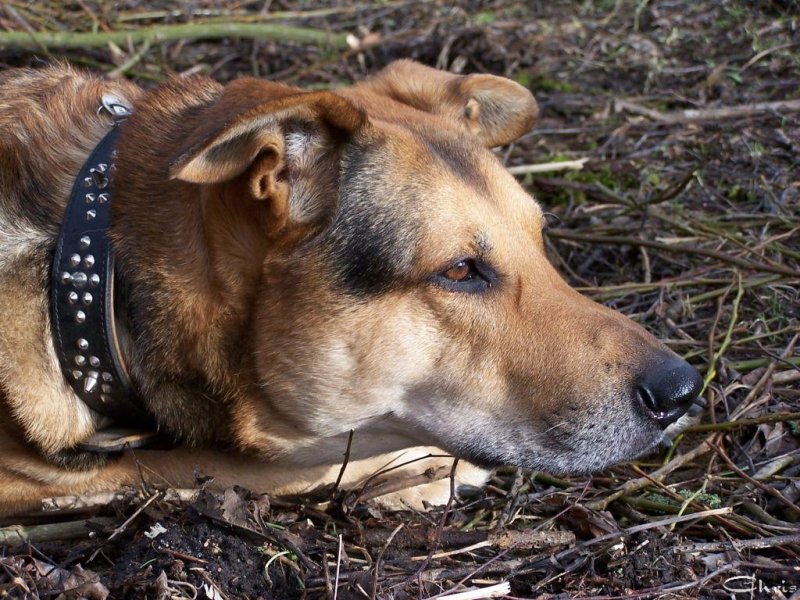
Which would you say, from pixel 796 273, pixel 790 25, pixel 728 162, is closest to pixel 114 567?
pixel 796 273

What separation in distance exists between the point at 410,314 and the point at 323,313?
0.33 metres

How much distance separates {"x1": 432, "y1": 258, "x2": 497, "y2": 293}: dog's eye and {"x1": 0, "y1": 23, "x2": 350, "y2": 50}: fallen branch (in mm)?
4798

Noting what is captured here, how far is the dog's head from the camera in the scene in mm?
3479

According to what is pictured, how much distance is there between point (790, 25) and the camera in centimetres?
793

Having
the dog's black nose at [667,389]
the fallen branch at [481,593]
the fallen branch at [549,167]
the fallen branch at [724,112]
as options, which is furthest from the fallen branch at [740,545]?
the fallen branch at [724,112]

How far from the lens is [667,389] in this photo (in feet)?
11.2

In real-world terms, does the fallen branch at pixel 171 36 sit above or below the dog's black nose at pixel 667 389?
above

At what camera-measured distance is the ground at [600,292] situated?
345cm

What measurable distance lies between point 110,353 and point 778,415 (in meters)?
2.89

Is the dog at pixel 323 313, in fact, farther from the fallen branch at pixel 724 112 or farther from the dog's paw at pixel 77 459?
the fallen branch at pixel 724 112

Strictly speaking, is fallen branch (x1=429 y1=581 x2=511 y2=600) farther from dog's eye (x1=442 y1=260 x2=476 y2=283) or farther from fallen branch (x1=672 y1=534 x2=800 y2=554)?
dog's eye (x1=442 y1=260 x2=476 y2=283)

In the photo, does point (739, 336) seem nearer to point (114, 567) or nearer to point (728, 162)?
point (728, 162)

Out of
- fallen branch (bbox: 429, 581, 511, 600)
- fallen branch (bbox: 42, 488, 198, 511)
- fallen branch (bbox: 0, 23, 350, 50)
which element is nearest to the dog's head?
fallen branch (bbox: 42, 488, 198, 511)

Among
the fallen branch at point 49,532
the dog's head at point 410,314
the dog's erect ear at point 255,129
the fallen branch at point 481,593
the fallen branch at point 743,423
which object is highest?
the dog's erect ear at point 255,129
